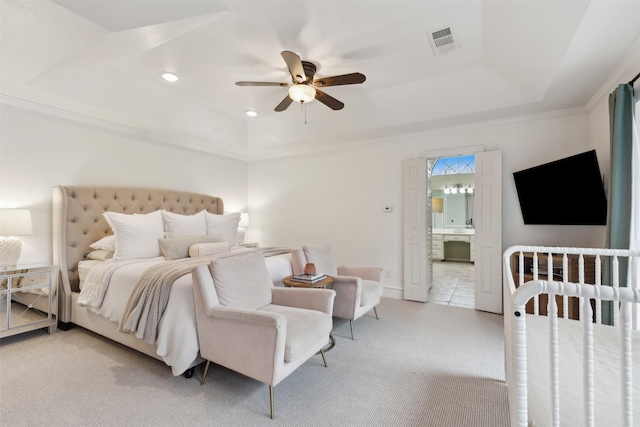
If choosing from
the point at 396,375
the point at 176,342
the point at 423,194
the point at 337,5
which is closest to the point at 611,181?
the point at 423,194

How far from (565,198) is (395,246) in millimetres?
2039

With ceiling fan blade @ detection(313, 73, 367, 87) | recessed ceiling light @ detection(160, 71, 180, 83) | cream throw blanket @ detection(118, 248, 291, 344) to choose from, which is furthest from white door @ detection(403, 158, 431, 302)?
recessed ceiling light @ detection(160, 71, 180, 83)

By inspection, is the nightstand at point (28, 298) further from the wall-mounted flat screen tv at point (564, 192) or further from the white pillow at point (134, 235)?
the wall-mounted flat screen tv at point (564, 192)

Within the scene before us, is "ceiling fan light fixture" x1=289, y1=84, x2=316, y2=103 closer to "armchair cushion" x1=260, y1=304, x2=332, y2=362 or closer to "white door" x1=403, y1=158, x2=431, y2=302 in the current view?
"armchair cushion" x1=260, y1=304, x2=332, y2=362

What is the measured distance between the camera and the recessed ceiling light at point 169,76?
3.06m

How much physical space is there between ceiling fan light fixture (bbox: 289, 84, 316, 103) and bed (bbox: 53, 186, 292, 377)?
1.68 metres

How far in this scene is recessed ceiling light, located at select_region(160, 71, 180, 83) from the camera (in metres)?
3.06

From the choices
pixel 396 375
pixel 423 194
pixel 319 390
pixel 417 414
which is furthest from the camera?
pixel 423 194

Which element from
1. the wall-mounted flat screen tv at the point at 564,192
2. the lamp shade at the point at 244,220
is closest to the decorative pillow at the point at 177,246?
the lamp shade at the point at 244,220

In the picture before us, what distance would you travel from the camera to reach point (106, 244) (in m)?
3.15

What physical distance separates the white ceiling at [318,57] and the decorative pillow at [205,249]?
69.5 inches

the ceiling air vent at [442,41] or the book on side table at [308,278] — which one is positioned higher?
the ceiling air vent at [442,41]

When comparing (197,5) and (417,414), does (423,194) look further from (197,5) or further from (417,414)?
(197,5)

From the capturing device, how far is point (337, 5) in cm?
212
